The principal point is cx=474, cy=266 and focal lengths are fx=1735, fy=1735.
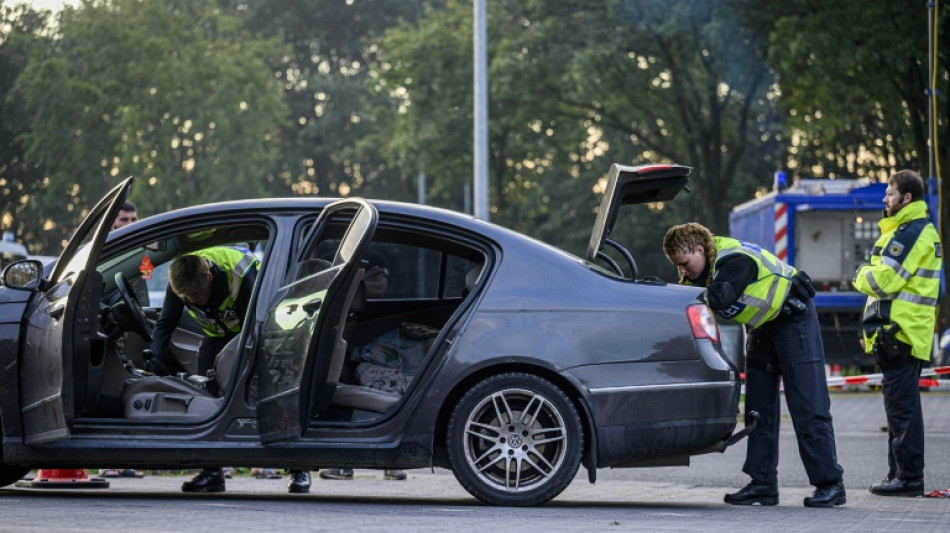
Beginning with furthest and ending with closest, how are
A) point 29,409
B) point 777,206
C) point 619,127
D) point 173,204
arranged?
point 173,204 < point 619,127 < point 777,206 < point 29,409

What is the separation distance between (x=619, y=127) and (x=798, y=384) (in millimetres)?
30869

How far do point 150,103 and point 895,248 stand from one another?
35.3 meters

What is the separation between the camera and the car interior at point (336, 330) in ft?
27.5

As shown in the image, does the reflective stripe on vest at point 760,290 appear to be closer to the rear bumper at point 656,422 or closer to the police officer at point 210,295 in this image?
the rear bumper at point 656,422

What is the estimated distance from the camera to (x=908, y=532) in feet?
24.0

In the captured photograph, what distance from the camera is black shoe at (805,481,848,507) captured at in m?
8.87

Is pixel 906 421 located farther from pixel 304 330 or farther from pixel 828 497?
pixel 304 330

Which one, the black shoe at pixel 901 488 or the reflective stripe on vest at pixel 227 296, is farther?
the black shoe at pixel 901 488

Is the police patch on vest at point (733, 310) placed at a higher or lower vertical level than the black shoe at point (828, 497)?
higher

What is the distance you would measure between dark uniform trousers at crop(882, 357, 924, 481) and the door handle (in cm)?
355

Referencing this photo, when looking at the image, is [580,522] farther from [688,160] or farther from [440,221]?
[688,160]

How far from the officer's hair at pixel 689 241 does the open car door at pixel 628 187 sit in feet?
0.67

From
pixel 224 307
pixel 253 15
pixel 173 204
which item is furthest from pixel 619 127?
pixel 224 307

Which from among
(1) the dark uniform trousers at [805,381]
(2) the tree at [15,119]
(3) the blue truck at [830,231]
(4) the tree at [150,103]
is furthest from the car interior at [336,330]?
(2) the tree at [15,119]
